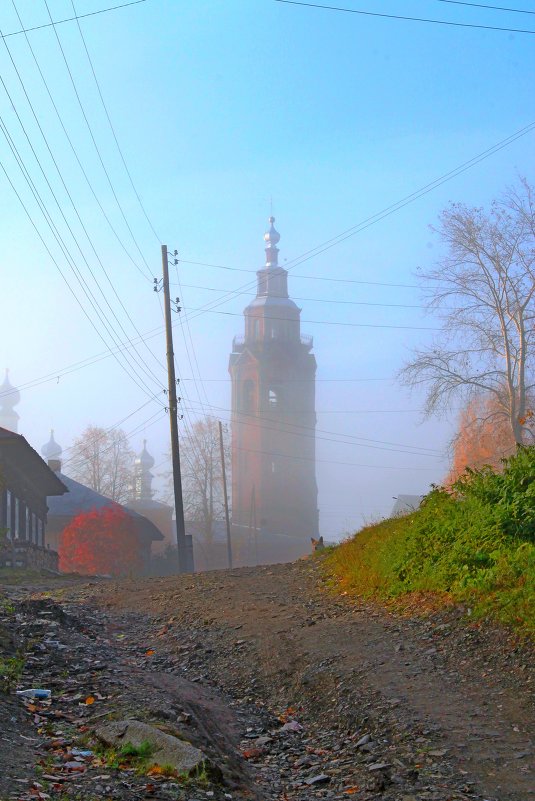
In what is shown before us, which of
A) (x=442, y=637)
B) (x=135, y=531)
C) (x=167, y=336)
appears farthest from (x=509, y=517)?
(x=135, y=531)

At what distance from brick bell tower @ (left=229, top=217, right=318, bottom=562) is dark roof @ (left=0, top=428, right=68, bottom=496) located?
42188 millimetres

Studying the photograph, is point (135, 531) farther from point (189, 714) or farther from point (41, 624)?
point (189, 714)

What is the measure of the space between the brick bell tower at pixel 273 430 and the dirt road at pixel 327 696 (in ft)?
222

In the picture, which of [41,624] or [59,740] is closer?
[59,740]

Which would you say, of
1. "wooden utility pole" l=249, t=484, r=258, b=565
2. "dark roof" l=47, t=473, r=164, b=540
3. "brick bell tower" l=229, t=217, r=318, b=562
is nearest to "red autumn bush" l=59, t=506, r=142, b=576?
"dark roof" l=47, t=473, r=164, b=540

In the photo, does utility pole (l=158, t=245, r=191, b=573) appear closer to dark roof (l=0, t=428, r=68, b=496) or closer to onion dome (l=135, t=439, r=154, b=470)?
dark roof (l=0, t=428, r=68, b=496)

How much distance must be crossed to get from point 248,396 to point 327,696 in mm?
73773

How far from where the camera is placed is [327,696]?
783 cm

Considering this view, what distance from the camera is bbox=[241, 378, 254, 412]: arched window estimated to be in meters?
81.2

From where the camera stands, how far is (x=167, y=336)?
30547 mm

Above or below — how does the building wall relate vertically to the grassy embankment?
above

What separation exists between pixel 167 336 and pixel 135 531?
20.0 meters

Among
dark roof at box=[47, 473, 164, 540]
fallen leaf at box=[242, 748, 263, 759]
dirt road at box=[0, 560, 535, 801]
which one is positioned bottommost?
fallen leaf at box=[242, 748, 263, 759]

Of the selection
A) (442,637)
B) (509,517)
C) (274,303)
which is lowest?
(442,637)
